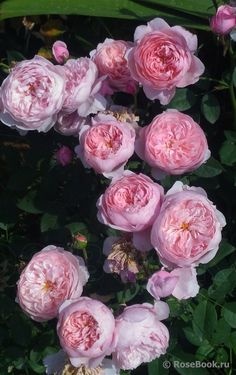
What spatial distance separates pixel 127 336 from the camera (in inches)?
47.5

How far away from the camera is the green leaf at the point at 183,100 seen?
1529 mm

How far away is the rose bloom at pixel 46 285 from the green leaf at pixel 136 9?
74 centimetres

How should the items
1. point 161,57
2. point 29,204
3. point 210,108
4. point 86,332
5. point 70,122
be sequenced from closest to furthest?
point 86,332, point 161,57, point 70,122, point 210,108, point 29,204

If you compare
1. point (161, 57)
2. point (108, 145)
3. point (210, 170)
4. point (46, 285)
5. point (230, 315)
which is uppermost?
point (161, 57)

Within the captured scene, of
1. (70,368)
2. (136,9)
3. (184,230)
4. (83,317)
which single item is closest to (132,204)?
(184,230)

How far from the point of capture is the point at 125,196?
122 cm

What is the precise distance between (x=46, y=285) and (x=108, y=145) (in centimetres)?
30

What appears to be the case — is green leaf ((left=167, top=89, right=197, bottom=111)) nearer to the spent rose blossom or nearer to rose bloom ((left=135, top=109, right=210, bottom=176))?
rose bloom ((left=135, top=109, right=210, bottom=176))

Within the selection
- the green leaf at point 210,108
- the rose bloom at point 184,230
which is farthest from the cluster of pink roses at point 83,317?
the green leaf at point 210,108

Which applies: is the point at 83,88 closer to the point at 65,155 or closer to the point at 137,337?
the point at 65,155

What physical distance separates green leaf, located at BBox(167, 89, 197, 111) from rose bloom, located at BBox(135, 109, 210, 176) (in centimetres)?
23

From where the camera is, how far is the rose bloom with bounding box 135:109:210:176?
1.26m

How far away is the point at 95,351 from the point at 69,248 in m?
0.40

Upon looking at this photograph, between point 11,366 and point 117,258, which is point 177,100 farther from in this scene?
point 11,366
